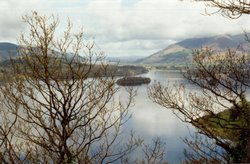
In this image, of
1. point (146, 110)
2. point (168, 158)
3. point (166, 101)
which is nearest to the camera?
point (166, 101)

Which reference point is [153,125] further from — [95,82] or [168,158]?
[95,82]

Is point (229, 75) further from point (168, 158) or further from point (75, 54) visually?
point (168, 158)

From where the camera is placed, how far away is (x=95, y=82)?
13.8 meters

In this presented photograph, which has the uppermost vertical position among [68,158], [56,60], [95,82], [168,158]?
[56,60]

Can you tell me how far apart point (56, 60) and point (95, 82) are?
6.57 feet

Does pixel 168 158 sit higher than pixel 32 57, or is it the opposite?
pixel 32 57

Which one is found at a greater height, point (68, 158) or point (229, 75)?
point (229, 75)

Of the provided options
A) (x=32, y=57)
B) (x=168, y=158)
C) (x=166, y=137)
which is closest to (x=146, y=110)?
(x=166, y=137)

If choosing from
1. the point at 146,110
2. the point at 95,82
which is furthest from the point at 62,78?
the point at 146,110

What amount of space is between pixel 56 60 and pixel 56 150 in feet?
11.2

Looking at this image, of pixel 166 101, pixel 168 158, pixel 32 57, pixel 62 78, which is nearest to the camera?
pixel 32 57

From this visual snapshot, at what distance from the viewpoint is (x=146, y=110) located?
110 meters

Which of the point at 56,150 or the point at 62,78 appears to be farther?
the point at 62,78

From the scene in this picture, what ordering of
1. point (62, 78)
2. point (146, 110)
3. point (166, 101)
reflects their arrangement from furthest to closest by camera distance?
1. point (146, 110)
2. point (166, 101)
3. point (62, 78)
